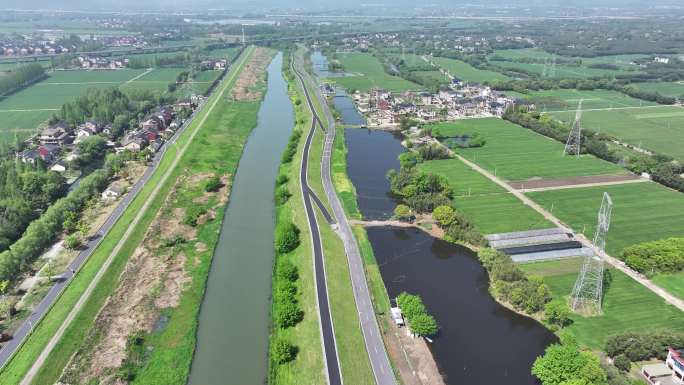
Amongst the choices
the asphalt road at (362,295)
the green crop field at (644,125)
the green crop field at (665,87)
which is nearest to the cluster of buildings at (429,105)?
the green crop field at (644,125)

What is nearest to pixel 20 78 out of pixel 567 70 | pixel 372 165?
pixel 372 165

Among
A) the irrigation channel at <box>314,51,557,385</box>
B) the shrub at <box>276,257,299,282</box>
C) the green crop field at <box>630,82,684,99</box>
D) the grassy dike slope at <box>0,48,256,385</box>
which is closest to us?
the grassy dike slope at <box>0,48,256,385</box>

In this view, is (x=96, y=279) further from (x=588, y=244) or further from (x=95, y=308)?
(x=588, y=244)

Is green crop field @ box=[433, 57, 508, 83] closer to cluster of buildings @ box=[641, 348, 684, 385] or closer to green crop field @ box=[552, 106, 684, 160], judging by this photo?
green crop field @ box=[552, 106, 684, 160]

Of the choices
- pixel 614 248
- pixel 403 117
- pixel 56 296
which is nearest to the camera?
pixel 56 296

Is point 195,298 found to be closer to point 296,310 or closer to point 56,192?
point 296,310

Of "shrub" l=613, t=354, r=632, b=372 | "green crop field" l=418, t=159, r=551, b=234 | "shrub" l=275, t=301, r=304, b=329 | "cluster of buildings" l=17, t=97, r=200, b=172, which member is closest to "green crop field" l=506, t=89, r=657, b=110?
"green crop field" l=418, t=159, r=551, b=234

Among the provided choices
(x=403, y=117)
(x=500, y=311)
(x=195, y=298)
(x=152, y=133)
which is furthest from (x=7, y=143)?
(x=500, y=311)

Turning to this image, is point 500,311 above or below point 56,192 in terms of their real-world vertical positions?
below
